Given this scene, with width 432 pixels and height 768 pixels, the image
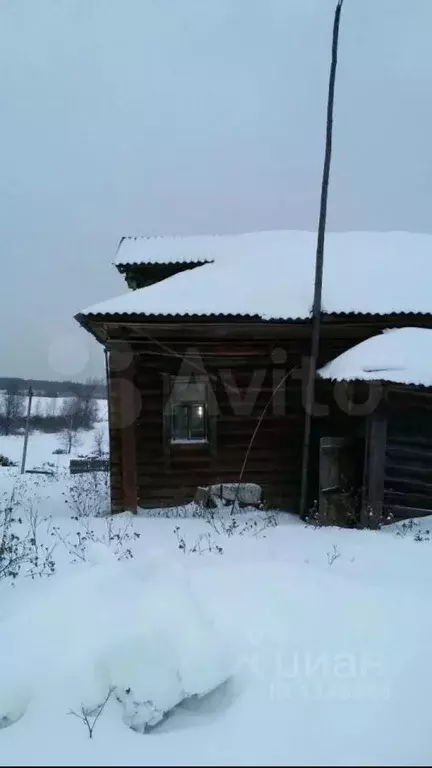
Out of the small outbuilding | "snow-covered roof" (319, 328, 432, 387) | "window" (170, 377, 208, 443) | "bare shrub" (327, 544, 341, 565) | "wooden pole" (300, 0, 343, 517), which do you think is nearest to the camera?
"bare shrub" (327, 544, 341, 565)

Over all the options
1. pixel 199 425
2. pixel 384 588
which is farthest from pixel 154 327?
pixel 384 588

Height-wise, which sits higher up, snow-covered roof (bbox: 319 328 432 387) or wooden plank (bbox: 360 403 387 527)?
snow-covered roof (bbox: 319 328 432 387)

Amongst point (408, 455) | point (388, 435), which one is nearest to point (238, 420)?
point (388, 435)

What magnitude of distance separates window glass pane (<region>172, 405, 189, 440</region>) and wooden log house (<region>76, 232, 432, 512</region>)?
0.7 inches

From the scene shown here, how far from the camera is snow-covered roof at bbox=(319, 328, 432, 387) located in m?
6.80

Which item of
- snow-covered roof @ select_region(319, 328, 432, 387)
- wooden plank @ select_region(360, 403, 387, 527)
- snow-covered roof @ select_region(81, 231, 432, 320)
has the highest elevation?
snow-covered roof @ select_region(81, 231, 432, 320)

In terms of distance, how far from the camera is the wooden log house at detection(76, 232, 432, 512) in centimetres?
827

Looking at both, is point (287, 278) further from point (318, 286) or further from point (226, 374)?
point (226, 374)

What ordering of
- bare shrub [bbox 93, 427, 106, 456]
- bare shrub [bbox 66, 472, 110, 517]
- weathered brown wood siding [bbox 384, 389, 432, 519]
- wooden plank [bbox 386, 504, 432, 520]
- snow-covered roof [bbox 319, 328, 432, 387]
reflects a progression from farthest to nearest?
bare shrub [bbox 93, 427, 106, 456] < bare shrub [bbox 66, 472, 110, 517] < weathered brown wood siding [bbox 384, 389, 432, 519] < wooden plank [bbox 386, 504, 432, 520] < snow-covered roof [bbox 319, 328, 432, 387]

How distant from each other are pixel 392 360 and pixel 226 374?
296 centimetres

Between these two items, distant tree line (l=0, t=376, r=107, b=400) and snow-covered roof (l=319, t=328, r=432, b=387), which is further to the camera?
distant tree line (l=0, t=376, r=107, b=400)

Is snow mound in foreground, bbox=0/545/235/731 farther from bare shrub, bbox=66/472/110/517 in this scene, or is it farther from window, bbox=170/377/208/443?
window, bbox=170/377/208/443

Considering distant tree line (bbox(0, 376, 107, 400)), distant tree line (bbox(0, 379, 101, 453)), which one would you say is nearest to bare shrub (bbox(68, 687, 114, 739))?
distant tree line (bbox(0, 379, 101, 453))

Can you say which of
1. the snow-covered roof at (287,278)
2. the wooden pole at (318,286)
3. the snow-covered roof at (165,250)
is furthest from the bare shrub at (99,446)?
the wooden pole at (318,286)
